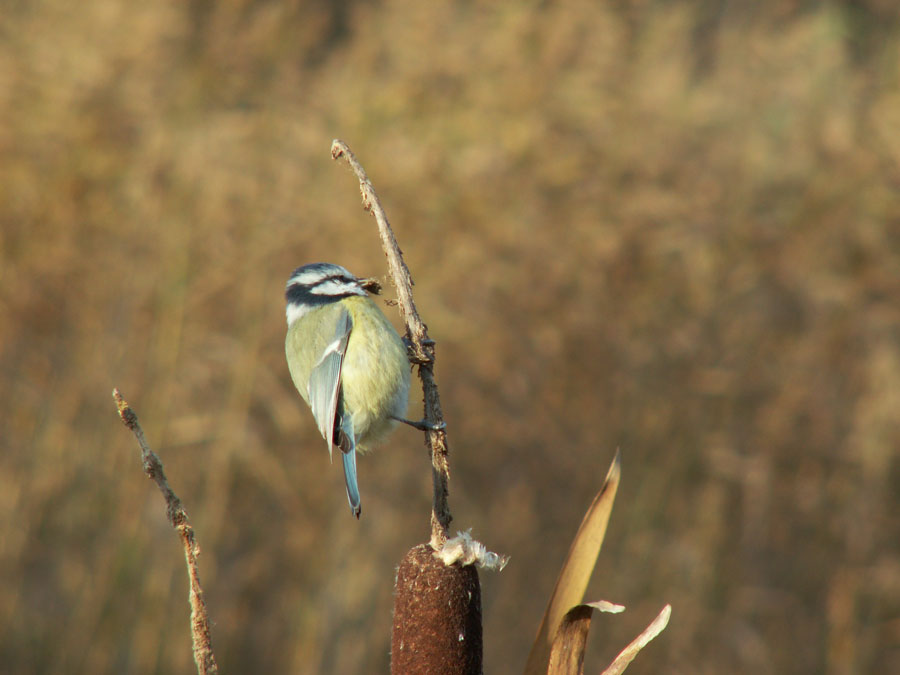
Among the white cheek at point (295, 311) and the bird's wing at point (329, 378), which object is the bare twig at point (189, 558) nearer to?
the bird's wing at point (329, 378)

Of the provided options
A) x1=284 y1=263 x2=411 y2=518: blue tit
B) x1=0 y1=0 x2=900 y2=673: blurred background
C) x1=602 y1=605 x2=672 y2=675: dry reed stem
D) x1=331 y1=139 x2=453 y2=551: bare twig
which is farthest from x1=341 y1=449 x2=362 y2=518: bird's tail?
x1=0 y1=0 x2=900 y2=673: blurred background

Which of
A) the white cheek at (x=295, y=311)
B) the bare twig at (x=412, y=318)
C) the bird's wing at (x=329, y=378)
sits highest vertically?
the white cheek at (x=295, y=311)

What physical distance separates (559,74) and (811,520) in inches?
83.6

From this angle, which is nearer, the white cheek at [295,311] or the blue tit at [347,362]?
the blue tit at [347,362]

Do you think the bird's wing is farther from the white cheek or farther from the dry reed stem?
the dry reed stem

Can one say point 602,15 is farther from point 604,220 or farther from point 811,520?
point 811,520

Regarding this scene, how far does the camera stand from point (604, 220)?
363 centimetres

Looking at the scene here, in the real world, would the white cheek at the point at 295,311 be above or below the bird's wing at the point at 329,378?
above

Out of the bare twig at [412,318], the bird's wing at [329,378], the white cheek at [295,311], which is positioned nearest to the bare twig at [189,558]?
the bare twig at [412,318]

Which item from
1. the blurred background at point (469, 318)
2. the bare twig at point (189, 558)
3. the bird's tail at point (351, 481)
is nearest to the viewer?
the bare twig at point (189, 558)

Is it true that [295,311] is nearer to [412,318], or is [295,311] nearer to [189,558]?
[412,318]

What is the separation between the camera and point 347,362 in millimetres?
1924

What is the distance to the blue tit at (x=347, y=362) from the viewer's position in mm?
1829

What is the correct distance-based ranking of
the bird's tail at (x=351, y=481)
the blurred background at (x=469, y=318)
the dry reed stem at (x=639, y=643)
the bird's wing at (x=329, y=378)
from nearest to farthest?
the dry reed stem at (x=639, y=643), the bird's tail at (x=351, y=481), the bird's wing at (x=329, y=378), the blurred background at (x=469, y=318)
